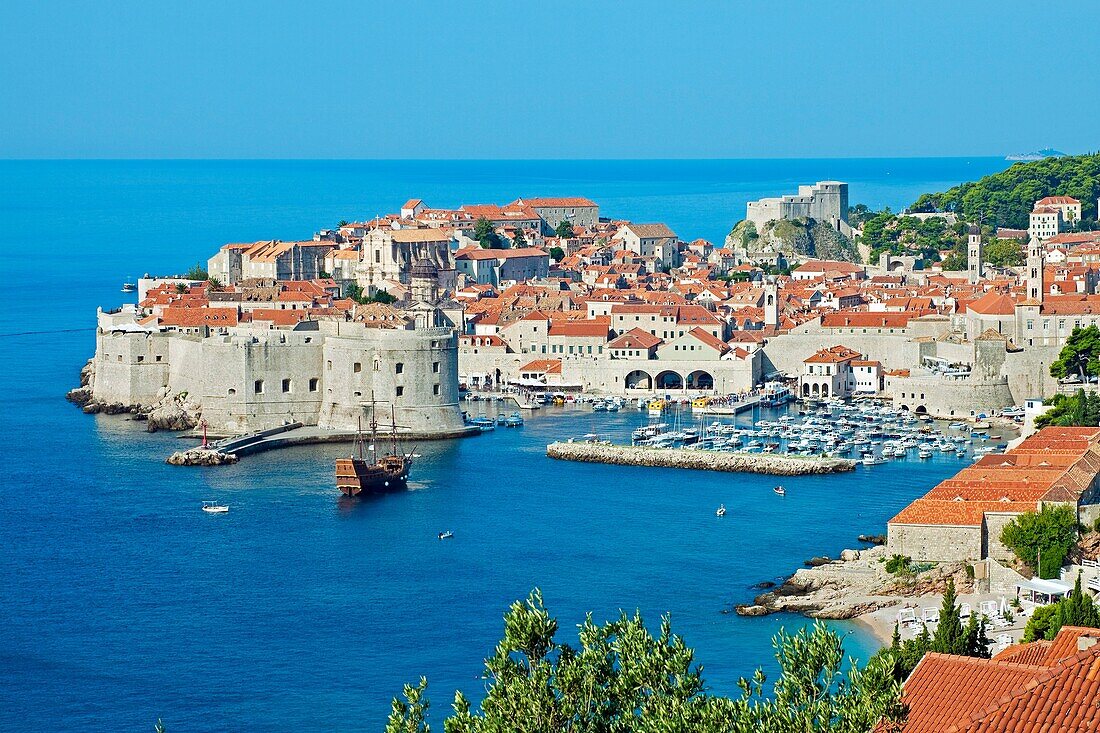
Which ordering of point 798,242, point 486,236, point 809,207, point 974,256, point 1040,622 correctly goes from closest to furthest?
point 1040,622 → point 974,256 → point 486,236 → point 798,242 → point 809,207

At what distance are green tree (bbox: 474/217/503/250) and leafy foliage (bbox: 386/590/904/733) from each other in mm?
42084

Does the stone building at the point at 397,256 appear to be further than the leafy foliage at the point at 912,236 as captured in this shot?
No

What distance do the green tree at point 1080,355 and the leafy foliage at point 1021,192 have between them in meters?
23.4

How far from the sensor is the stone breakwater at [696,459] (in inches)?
1065

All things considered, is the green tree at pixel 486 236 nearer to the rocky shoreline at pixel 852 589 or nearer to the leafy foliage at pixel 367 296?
the leafy foliage at pixel 367 296

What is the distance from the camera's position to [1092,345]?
32.0m

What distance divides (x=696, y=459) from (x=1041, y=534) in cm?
1042

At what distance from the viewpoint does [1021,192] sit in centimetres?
5694

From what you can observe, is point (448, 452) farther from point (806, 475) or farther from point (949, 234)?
point (949, 234)

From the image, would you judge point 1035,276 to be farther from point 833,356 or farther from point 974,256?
point 974,256

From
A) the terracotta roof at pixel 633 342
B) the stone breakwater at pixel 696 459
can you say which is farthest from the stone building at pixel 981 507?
the terracotta roof at pixel 633 342

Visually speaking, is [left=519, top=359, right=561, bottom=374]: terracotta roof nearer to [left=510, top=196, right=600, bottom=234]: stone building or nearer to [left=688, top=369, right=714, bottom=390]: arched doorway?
[left=688, top=369, right=714, bottom=390]: arched doorway

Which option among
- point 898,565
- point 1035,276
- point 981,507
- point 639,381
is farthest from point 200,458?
point 1035,276

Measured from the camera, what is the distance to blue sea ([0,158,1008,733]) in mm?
16609
